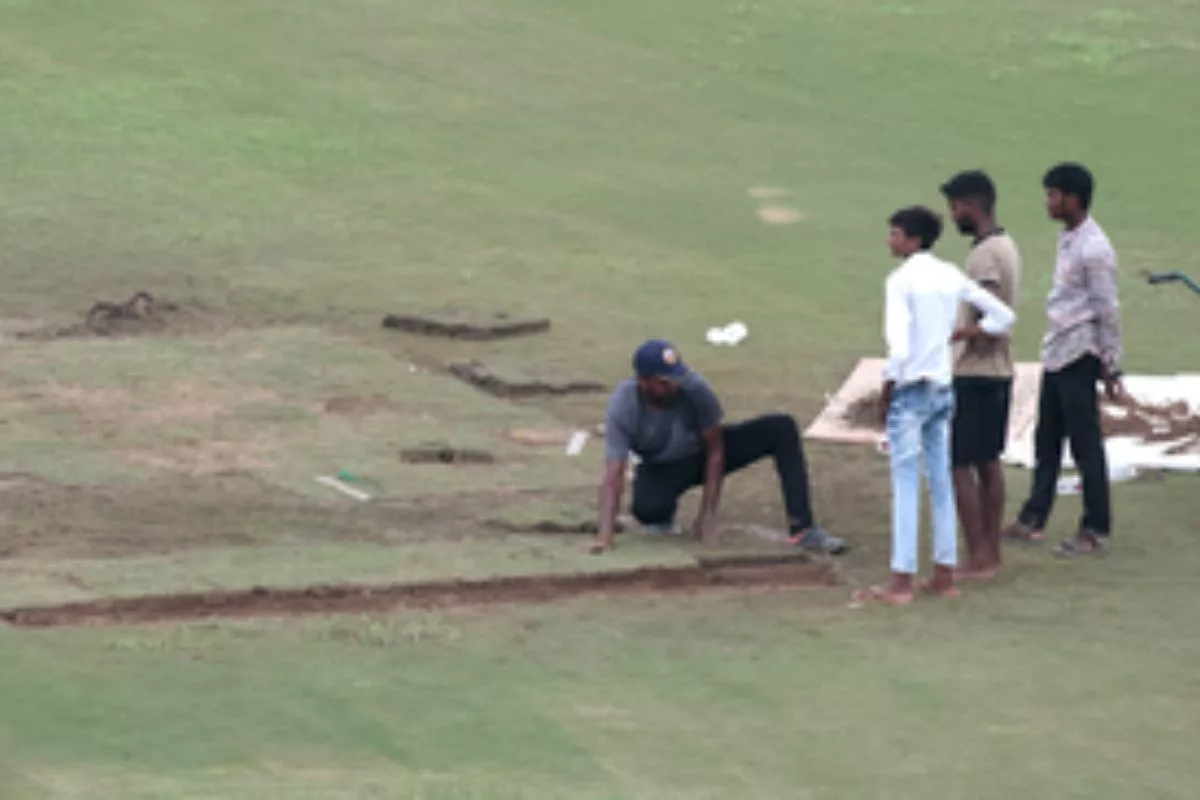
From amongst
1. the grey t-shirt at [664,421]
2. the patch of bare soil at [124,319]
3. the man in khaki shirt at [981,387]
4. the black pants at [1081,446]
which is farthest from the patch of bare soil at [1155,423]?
the patch of bare soil at [124,319]

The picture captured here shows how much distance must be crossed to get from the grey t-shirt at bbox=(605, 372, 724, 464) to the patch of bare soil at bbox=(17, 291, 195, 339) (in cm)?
719

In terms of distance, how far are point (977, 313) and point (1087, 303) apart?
849 mm

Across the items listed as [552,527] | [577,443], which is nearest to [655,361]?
[552,527]

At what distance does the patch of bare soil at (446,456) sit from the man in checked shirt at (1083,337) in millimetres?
3603

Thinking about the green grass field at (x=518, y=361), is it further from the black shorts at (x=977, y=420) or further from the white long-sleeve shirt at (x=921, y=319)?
the white long-sleeve shirt at (x=921, y=319)

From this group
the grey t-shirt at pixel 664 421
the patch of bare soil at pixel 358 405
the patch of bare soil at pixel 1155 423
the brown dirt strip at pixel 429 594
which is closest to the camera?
the brown dirt strip at pixel 429 594

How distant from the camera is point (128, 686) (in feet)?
28.4

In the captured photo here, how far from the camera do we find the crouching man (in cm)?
1129

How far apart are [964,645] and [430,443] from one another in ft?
16.7

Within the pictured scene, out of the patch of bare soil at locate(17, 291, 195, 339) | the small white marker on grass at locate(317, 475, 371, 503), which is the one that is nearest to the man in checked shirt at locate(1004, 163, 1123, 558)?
the small white marker on grass at locate(317, 475, 371, 503)

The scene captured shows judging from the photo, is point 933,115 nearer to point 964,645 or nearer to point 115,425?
point 115,425

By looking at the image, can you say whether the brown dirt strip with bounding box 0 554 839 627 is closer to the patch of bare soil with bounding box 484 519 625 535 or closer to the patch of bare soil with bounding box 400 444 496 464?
the patch of bare soil with bounding box 484 519 625 535

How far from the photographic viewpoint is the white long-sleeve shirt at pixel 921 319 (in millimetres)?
10211

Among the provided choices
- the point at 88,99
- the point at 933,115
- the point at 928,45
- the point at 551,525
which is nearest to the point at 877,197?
the point at 933,115
